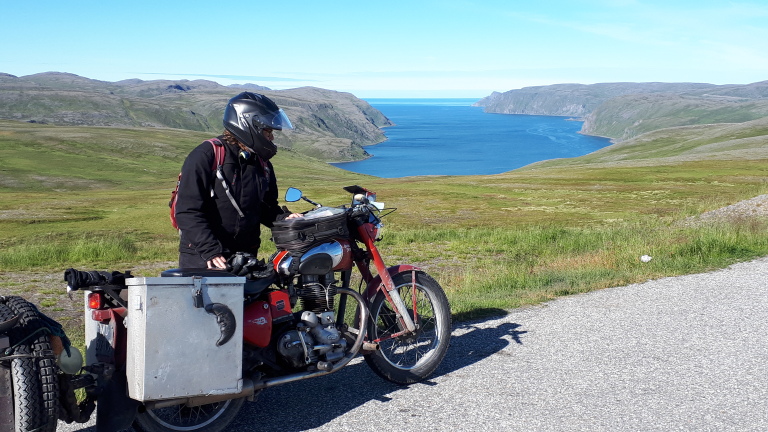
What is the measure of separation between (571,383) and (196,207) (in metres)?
3.62

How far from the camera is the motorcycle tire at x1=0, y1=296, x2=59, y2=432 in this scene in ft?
13.3

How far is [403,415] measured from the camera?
17.9 feet

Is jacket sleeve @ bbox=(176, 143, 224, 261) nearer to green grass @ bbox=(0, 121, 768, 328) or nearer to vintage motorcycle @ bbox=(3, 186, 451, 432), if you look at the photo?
vintage motorcycle @ bbox=(3, 186, 451, 432)

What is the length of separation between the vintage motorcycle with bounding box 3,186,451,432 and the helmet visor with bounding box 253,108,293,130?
0.59 m

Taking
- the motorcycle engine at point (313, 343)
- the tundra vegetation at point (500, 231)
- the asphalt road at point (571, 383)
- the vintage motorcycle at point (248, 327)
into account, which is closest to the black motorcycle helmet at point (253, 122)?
the vintage motorcycle at point (248, 327)

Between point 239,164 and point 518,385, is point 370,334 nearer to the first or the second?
point 518,385

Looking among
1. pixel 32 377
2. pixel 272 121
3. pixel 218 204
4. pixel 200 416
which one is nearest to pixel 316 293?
pixel 218 204

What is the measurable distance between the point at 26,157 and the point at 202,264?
13600 cm

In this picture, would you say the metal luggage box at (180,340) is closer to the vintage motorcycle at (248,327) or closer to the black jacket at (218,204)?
the vintage motorcycle at (248,327)

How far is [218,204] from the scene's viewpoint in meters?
5.58

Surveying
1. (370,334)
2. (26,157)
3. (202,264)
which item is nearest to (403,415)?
(370,334)

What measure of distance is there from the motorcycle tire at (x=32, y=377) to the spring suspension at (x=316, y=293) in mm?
2068

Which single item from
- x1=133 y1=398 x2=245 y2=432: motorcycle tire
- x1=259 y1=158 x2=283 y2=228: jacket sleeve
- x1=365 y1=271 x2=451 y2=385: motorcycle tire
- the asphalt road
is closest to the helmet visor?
x1=259 y1=158 x2=283 y2=228: jacket sleeve

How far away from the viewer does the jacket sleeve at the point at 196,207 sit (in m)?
5.34
